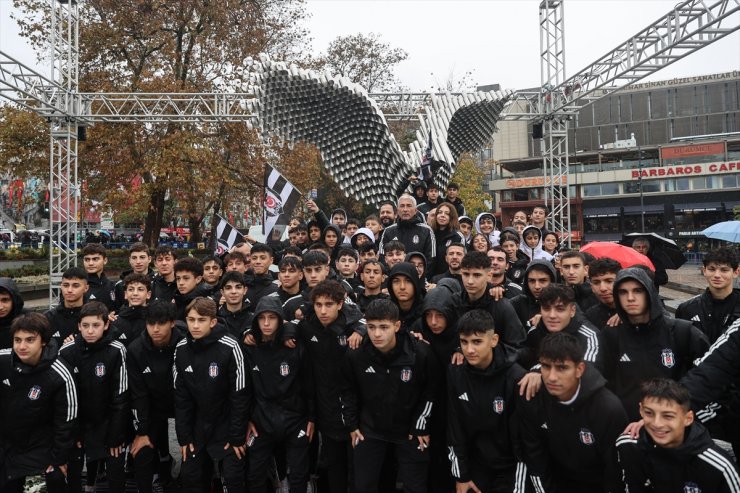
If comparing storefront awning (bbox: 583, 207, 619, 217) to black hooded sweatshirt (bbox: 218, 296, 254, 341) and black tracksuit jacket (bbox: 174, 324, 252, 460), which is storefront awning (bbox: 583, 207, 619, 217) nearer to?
black hooded sweatshirt (bbox: 218, 296, 254, 341)

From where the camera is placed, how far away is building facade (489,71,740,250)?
139ft

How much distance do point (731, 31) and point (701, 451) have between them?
30.5 feet

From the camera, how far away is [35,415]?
3.55 meters

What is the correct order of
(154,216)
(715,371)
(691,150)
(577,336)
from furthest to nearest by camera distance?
(691,150)
(154,216)
(577,336)
(715,371)

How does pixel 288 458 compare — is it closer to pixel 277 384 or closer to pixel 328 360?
pixel 277 384

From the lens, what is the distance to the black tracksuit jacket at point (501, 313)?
3545 millimetres

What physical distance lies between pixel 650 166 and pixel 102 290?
48.4 metres

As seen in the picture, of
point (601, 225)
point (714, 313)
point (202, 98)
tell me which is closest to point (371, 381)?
point (714, 313)

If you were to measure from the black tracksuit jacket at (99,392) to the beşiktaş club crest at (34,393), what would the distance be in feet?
0.98

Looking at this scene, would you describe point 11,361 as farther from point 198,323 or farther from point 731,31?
point 731,31

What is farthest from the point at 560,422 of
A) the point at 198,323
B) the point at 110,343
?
the point at 110,343

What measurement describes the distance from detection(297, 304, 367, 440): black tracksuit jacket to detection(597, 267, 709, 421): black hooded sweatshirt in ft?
5.51

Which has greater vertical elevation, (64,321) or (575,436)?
(64,321)

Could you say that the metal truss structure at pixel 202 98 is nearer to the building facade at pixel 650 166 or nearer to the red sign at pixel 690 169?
the building facade at pixel 650 166
